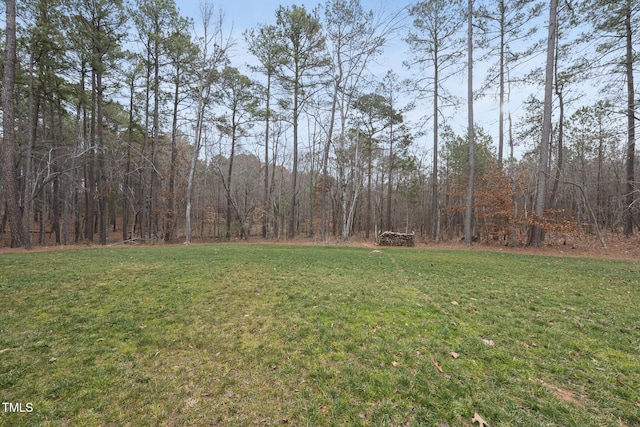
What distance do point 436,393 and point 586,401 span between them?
3.72ft

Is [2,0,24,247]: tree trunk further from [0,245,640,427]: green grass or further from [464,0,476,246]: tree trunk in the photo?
[464,0,476,246]: tree trunk

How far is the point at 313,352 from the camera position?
2.63 meters

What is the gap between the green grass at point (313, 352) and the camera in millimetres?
1838

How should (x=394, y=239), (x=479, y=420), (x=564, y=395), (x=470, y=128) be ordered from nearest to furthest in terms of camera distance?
(x=479, y=420) → (x=564, y=395) → (x=394, y=239) → (x=470, y=128)

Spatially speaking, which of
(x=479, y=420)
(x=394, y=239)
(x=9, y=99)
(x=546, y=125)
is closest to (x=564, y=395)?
(x=479, y=420)

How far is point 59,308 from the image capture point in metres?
3.58

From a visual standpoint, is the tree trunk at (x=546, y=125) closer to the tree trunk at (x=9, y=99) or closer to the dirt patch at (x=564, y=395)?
the dirt patch at (x=564, y=395)

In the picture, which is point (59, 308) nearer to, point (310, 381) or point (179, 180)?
point (310, 381)

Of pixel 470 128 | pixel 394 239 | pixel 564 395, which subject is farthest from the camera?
pixel 470 128

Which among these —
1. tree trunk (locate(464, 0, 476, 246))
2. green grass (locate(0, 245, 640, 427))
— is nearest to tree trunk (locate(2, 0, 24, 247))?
green grass (locate(0, 245, 640, 427))

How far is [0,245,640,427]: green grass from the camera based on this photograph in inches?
72.4

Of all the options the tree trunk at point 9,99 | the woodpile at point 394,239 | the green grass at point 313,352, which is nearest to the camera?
the green grass at point 313,352

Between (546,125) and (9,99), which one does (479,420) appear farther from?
(9,99)

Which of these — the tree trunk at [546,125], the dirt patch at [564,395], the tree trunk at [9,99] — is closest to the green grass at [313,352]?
the dirt patch at [564,395]
